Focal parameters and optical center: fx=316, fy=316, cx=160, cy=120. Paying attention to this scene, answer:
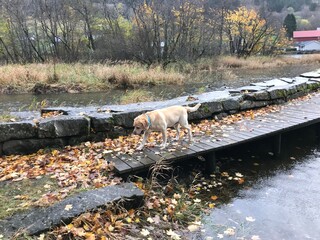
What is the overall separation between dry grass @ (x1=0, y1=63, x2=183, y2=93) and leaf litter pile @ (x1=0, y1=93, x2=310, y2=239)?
10845mm

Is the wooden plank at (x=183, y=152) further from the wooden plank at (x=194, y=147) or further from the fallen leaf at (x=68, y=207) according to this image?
the fallen leaf at (x=68, y=207)

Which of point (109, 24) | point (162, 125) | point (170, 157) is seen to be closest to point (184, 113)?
point (162, 125)

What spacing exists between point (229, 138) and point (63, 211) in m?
4.00

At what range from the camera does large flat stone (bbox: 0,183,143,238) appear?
360 cm

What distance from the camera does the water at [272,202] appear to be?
14.5 feet

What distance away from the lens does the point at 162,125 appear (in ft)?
19.5

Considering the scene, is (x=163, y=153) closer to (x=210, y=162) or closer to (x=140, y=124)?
(x=140, y=124)

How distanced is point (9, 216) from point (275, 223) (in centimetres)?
363

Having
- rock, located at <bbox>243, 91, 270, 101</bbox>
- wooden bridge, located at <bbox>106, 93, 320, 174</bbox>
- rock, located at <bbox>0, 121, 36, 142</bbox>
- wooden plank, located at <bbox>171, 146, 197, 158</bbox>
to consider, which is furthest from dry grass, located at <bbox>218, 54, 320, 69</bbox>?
rock, located at <bbox>0, 121, 36, 142</bbox>

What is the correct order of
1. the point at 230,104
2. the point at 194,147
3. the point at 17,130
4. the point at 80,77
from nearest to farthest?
the point at 17,130 < the point at 194,147 < the point at 230,104 < the point at 80,77

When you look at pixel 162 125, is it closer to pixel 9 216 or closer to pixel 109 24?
pixel 9 216

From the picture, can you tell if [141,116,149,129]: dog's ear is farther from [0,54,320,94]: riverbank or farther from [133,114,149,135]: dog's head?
[0,54,320,94]: riverbank

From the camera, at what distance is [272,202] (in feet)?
17.3

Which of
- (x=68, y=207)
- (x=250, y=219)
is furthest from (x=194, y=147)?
(x=68, y=207)
